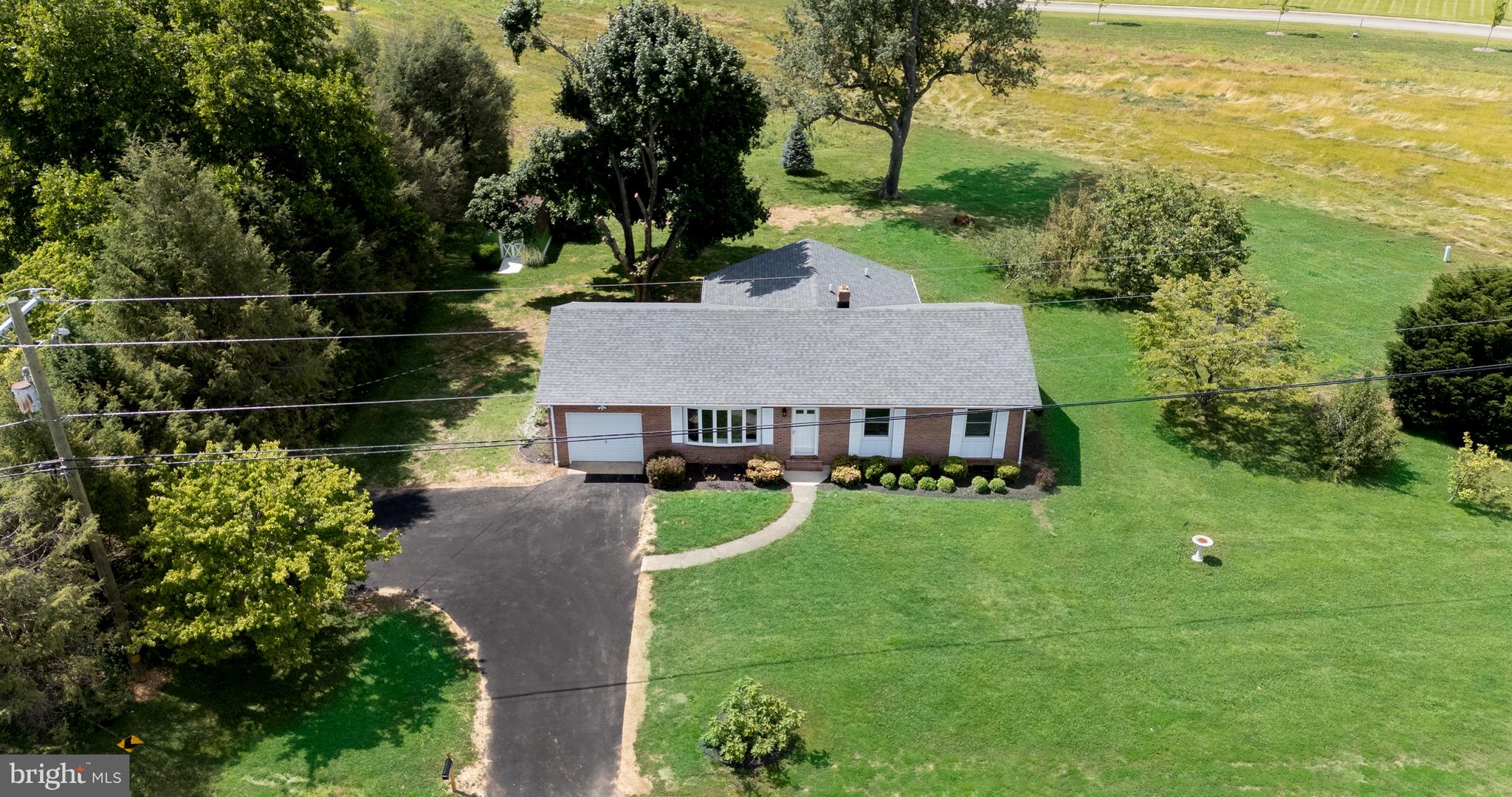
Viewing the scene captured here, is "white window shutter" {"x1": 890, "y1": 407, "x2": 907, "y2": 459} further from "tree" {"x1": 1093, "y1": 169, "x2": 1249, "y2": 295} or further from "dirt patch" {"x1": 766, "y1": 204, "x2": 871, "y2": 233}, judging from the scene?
"dirt patch" {"x1": 766, "y1": 204, "x2": 871, "y2": 233}

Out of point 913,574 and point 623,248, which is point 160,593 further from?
point 623,248

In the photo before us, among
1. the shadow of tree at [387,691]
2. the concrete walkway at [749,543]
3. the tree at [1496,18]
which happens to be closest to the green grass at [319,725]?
the shadow of tree at [387,691]

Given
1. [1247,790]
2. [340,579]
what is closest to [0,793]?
[340,579]

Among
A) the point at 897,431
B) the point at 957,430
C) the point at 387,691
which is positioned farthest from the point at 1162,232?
the point at 387,691

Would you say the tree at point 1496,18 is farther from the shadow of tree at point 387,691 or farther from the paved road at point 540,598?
the shadow of tree at point 387,691

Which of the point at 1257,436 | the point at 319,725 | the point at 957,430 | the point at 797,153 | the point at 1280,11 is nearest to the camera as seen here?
the point at 319,725

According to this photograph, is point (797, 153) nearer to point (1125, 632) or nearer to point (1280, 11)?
point (1125, 632)

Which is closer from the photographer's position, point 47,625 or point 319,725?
point 47,625

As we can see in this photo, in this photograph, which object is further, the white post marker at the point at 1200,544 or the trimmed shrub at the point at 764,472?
the trimmed shrub at the point at 764,472
